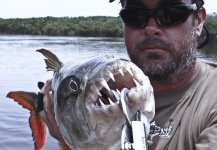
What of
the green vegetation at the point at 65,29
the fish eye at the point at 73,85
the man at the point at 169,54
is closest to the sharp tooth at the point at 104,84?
the fish eye at the point at 73,85

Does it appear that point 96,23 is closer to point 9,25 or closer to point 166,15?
point 9,25

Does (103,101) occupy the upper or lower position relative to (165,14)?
lower

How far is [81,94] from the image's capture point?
2012 mm

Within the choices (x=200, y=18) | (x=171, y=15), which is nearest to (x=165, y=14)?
(x=171, y=15)

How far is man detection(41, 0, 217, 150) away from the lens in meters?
2.73

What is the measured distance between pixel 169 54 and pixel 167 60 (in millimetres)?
49

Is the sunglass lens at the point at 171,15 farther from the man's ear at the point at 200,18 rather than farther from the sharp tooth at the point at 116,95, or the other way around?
the sharp tooth at the point at 116,95

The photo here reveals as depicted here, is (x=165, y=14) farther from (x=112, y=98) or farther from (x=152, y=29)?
(x=112, y=98)

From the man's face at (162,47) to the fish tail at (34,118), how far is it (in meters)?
0.87

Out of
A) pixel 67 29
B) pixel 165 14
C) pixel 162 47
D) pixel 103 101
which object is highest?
pixel 165 14

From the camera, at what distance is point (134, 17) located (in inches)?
119

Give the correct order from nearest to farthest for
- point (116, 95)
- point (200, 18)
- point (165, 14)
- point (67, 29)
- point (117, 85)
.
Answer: point (116, 95)
point (117, 85)
point (165, 14)
point (200, 18)
point (67, 29)

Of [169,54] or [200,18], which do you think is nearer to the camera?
[169,54]

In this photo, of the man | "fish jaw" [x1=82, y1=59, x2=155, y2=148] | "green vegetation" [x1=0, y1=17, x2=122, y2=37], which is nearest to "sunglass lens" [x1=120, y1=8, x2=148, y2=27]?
the man
